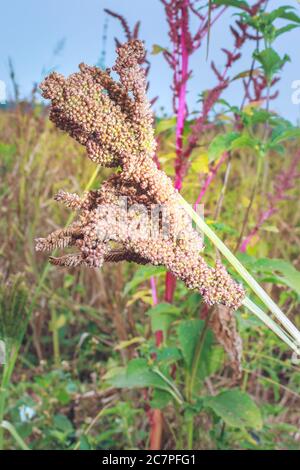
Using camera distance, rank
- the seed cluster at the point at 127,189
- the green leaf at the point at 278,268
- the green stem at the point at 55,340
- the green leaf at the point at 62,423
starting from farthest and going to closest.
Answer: the green stem at the point at 55,340 < the green leaf at the point at 62,423 < the green leaf at the point at 278,268 < the seed cluster at the point at 127,189

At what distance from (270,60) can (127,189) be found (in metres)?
0.73

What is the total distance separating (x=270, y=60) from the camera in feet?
4.09

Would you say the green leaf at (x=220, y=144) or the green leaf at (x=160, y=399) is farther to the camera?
the green leaf at (x=160, y=399)

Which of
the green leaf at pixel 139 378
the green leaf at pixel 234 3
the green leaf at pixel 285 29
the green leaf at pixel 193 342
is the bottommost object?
the green leaf at pixel 139 378

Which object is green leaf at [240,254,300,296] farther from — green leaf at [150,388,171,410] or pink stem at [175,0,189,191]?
green leaf at [150,388,171,410]

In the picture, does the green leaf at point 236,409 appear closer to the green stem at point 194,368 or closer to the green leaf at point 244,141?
the green stem at point 194,368

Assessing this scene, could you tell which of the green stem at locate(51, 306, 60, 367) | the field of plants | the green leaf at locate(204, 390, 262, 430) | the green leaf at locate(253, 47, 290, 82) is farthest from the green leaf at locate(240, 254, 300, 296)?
the green stem at locate(51, 306, 60, 367)

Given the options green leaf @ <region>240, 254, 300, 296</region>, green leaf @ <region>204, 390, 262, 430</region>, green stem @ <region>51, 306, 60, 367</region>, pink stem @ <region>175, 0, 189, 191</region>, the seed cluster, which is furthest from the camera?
green stem @ <region>51, 306, 60, 367</region>

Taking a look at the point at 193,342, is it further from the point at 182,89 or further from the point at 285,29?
the point at 285,29

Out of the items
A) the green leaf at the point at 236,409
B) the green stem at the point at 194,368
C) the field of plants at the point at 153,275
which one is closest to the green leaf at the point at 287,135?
the field of plants at the point at 153,275

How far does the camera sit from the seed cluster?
62cm

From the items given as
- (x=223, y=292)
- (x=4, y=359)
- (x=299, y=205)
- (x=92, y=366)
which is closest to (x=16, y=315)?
(x=4, y=359)

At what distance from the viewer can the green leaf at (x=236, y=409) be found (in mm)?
1199

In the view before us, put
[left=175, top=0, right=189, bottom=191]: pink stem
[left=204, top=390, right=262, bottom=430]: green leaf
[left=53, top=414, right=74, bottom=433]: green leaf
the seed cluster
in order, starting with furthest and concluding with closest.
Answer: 1. [left=53, top=414, right=74, bottom=433]: green leaf
2. [left=175, top=0, right=189, bottom=191]: pink stem
3. [left=204, top=390, right=262, bottom=430]: green leaf
4. the seed cluster
